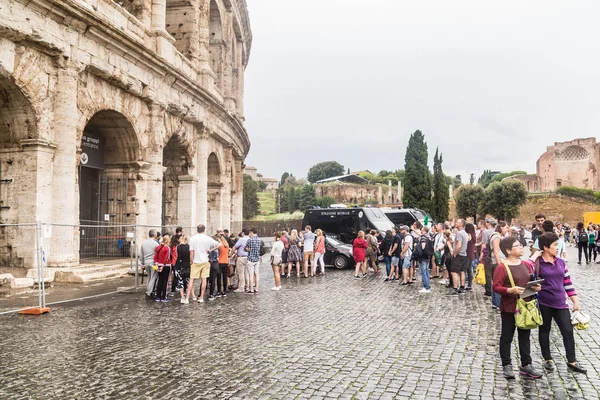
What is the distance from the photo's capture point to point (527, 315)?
16.4 ft

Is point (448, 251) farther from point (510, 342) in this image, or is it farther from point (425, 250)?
point (510, 342)

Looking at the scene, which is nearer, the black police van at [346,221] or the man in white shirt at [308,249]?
the man in white shirt at [308,249]

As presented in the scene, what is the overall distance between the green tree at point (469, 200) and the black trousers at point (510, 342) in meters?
58.4

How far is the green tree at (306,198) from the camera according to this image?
9419 cm

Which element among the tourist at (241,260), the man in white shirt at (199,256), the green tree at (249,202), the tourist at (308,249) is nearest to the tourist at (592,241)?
the tourist at (308,249)

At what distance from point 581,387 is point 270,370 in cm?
325

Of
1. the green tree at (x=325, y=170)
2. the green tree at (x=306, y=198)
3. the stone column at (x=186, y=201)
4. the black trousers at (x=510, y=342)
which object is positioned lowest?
the black trousers at (x=510, y=342)

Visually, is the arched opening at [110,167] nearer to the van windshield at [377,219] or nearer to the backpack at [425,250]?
the backpack at [425,250]

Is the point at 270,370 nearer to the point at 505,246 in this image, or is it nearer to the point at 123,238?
the point at 505,246

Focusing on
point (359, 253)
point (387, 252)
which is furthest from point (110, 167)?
point (387, 252)

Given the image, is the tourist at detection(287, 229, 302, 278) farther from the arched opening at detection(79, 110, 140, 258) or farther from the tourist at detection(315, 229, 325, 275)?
the arched opening at detection(79, 110, 140, 258)

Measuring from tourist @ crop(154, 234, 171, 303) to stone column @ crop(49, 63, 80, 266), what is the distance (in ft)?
10.0

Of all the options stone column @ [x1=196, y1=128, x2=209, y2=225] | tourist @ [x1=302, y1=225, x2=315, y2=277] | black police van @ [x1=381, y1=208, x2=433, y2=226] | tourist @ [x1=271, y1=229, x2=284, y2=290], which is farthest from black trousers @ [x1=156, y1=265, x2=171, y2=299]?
black police van @ [x1=381, y1=208, x2=433, y2=226]

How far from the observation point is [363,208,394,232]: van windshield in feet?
66.3
